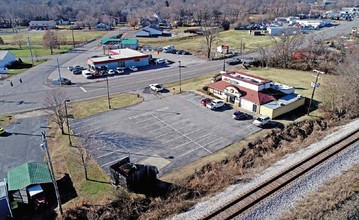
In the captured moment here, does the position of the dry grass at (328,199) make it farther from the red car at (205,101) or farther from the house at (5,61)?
the house at (5,61)

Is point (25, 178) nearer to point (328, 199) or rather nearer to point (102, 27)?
point (328, 199)

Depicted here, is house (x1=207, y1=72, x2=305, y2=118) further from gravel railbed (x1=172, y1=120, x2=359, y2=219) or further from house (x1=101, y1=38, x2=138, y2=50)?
house (x1=101, y1=38, x2=138, y2=50)

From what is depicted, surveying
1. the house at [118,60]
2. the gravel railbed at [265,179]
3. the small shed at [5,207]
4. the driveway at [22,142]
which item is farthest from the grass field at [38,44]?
the gravel railbed at [265,179]

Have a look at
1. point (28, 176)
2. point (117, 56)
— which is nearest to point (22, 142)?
point (28, 176)

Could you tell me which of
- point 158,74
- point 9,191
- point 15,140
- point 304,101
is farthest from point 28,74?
point 304,101

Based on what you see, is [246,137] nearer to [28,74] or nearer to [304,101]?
[304,101]

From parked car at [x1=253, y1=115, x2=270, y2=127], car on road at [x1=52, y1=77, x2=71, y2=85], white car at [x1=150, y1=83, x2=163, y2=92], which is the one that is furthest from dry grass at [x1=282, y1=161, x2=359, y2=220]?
car on road at [x1=52, y1=77, x2=71, y2=85]
